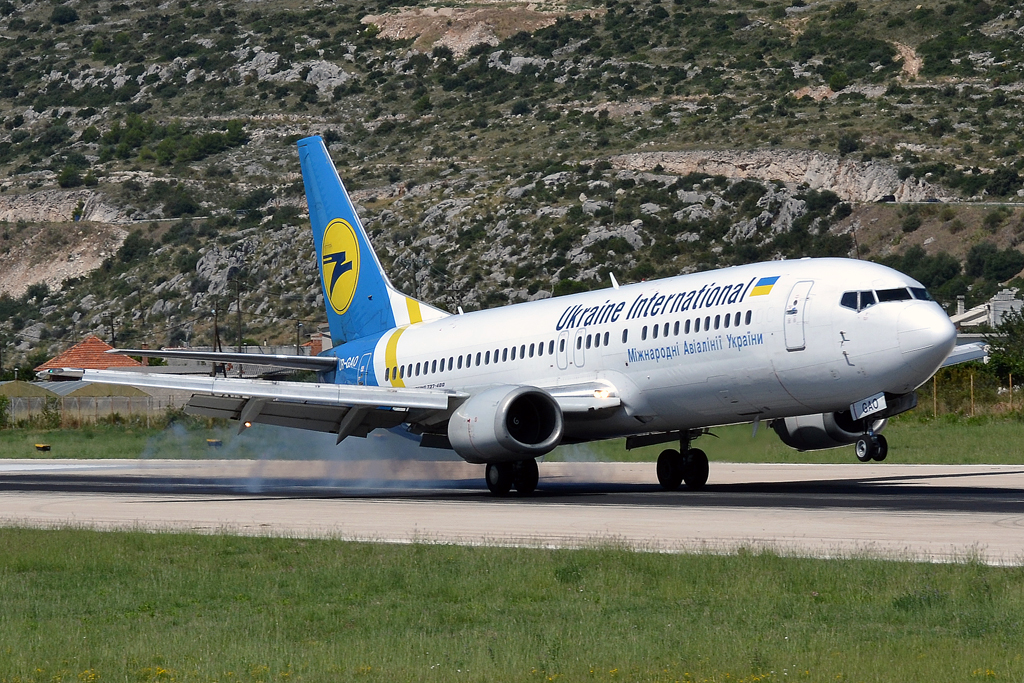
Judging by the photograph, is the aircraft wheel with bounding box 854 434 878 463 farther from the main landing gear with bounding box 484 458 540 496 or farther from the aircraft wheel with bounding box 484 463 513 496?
the aircraft wheel with bounding box 484 463 513 496

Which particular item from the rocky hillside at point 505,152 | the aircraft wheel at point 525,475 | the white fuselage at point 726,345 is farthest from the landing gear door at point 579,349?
the rocky hillside at point 505,152

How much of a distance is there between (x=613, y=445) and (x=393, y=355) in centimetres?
1584

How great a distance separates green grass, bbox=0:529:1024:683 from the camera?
428 inches

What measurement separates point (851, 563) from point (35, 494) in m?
22.9

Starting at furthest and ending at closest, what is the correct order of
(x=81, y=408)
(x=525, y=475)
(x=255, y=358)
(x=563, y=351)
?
1. (x=81, y=408)
2. (x=255, y=358)
3. (x=563, y=351)
4. (x=525, y=475)

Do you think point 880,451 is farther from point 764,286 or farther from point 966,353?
point 966,353

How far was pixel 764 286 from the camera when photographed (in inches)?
1062

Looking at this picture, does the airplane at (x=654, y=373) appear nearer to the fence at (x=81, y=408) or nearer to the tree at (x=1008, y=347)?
the tree at (x=1008, y=347)

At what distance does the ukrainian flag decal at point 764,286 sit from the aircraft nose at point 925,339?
2.69 m

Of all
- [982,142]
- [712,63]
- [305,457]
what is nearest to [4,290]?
Answer: [712,63]

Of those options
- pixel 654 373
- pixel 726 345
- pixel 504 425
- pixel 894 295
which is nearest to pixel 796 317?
pixel 726 345

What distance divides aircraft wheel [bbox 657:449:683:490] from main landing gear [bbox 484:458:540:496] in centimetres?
311

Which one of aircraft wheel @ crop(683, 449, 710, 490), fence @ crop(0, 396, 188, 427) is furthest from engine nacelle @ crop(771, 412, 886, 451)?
fence @ crop(0, 396, 188, 427)

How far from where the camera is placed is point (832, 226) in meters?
115
